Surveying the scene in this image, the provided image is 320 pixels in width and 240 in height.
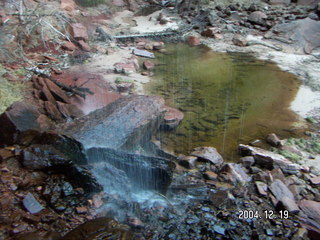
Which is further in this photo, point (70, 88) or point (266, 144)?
point (70, 88)

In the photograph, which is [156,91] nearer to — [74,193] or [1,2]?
[74,193]

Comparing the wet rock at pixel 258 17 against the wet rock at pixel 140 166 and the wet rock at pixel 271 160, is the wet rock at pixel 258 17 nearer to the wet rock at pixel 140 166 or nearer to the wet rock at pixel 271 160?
the wet rock at pixel 271 160

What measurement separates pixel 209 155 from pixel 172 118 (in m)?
1.22

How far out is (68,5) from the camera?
9.84 metres

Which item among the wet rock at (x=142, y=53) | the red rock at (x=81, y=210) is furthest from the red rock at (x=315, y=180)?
the wet rock at (x=142, y=53)

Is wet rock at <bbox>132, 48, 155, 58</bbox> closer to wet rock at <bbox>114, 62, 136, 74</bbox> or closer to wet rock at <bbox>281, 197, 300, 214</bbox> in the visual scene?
wet rock at <bbox>114, 62, 136, 74</bbox>

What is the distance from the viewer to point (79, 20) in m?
9.72

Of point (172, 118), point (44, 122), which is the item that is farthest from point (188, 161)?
point (44, 122)

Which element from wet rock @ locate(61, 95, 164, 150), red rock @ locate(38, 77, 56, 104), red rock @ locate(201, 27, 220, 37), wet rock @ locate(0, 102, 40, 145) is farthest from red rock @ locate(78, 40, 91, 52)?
red rock @ locate(201, 27, 220, 37)

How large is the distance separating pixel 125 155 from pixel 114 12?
9568mm

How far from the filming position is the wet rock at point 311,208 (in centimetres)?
334

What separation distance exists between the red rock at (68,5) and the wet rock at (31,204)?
807 centimetres

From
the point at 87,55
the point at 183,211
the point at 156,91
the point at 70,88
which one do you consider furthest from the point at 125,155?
the point at 87,55

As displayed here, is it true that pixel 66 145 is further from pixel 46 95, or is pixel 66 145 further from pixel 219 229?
pixel 219 229
